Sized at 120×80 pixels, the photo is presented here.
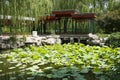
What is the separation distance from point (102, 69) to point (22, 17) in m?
7.06

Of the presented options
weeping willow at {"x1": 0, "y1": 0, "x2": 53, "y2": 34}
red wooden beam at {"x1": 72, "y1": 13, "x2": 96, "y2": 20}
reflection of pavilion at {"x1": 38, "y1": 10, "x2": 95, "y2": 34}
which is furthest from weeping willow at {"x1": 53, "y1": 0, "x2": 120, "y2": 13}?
weeping willow at {"x1": 0, "y1": 0, "x2": 53, "y2": 34}

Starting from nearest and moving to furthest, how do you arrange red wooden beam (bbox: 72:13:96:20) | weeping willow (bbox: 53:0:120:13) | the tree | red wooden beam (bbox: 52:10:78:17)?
the tree < red wooden beam (bbox: 72:13:96:20) < red wooden beam (bbox: 52:10:78:17) < weeping willow (bbox: 53:0:120:13)

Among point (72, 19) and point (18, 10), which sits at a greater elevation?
point (18, 10)

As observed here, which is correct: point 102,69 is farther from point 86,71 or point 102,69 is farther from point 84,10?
point 84,10

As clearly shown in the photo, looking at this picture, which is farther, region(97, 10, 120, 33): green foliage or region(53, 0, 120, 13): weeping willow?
region(53, 0, 120, 13): weeping willow

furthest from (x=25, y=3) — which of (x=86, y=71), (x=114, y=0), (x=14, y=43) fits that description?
(x=114, y=0)

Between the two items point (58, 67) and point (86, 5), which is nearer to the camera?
point (58, 67)

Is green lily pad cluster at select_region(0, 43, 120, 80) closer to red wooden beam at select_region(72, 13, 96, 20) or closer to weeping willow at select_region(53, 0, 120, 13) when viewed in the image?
red wooden beam at select_region(72, 13, 96, 20)

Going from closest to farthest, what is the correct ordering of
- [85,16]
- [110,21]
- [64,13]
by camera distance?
[110,21] < [85,16] < [64,13]

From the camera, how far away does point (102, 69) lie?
544cm

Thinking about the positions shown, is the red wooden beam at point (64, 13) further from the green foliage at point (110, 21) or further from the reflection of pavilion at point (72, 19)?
the green foliage at point (110, 21)

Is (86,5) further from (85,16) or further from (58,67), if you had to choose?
(58,67)

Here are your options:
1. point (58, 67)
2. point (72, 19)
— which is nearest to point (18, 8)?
point (58, 67)

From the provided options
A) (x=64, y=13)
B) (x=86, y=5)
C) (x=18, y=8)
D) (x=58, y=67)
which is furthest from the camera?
(x=86, y=5)
